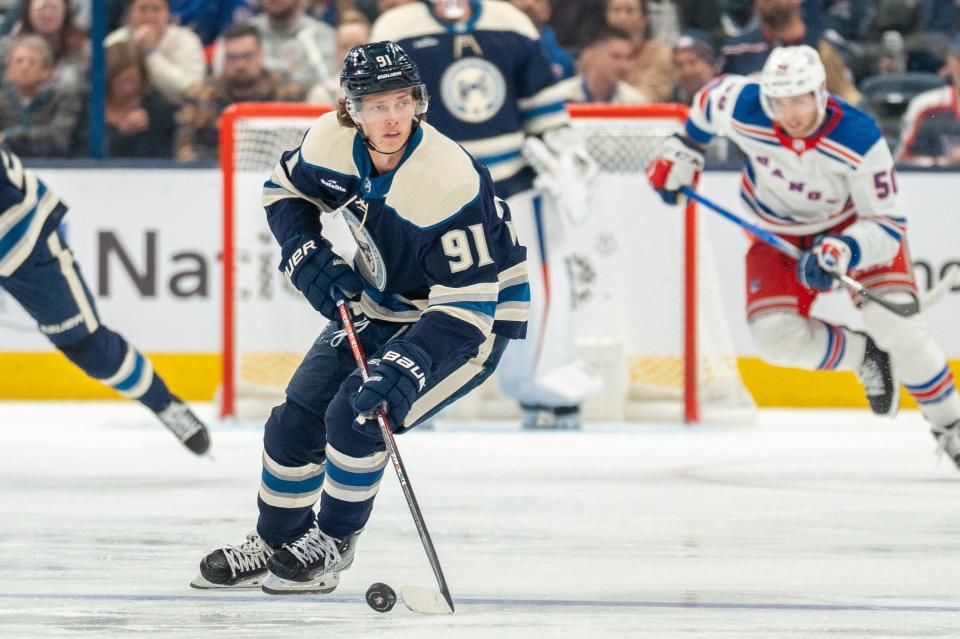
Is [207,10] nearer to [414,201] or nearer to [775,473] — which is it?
[775,473]

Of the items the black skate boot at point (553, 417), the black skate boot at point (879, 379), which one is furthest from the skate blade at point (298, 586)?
the black skate boot at point (553, 417)

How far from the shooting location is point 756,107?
5.20m

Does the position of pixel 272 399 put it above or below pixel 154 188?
below

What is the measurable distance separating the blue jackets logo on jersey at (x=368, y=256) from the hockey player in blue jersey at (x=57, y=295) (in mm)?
1944

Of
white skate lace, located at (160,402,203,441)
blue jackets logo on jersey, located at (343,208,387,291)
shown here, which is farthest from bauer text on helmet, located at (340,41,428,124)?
white skate lace, located at (160,402,203,441)

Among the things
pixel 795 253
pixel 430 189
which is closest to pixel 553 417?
pixel 795 253

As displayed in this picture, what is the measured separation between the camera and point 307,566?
3.14 meters

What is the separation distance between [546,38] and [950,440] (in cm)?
252

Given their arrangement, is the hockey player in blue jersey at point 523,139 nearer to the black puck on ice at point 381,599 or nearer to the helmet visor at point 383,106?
the helmet visor at point 383,106

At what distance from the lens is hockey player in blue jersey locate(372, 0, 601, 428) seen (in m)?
5.99

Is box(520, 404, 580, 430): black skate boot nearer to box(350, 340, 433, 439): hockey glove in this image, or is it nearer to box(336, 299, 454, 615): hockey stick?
box(336, 299, 454, 615): hockey stick

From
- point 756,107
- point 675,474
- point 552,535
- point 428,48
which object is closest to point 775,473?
point 675,474

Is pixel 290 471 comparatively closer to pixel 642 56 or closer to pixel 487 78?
pixel 487 78

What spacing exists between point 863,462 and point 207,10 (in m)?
3.18
